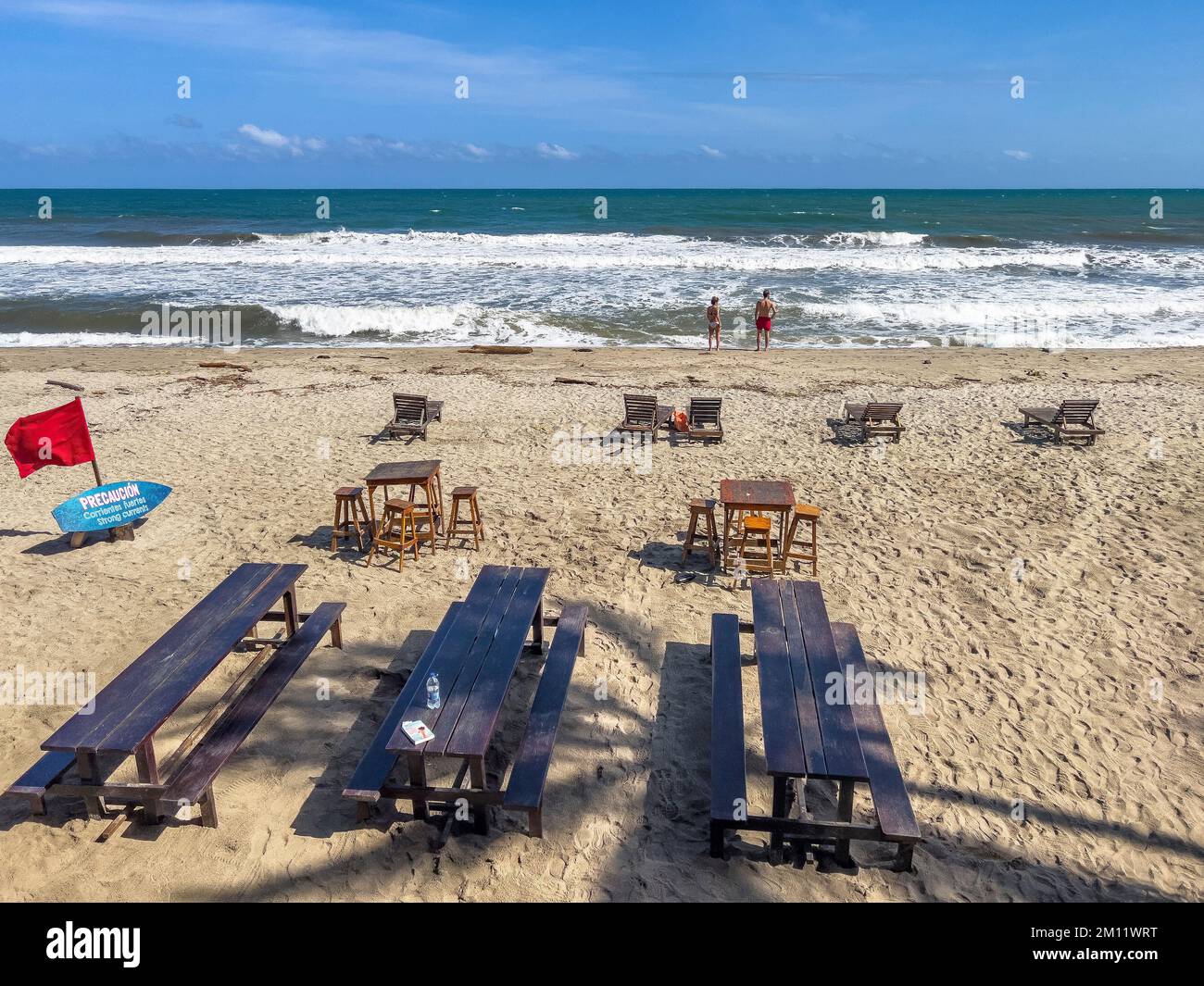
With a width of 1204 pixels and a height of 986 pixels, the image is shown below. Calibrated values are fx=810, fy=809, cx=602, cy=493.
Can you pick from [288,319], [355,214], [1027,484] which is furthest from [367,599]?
[355,214]

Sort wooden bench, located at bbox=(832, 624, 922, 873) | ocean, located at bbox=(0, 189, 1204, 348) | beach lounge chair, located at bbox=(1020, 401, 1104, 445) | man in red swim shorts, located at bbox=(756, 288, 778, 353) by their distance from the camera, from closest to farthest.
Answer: wooden bench, located at bbox=(832, 624, 922, 873)
beach lounge chair, located at bbox=(1020, 401, 1104, 445)
man in red swim shorts, located at bbox=(756, 288, 778, 353)
ocean, located at bbox=(0, 189, 1204, 348)

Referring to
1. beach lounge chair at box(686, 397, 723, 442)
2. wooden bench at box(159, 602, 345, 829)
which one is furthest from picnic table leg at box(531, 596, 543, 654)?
beach lounge chair at box(686, 397, 723, 442)

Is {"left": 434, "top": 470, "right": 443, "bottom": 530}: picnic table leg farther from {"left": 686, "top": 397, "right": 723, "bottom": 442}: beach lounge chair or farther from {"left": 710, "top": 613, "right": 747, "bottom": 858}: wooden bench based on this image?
{"left": 686, "top": 397, "right": 723, "bottom": 442}: beach lounge chair

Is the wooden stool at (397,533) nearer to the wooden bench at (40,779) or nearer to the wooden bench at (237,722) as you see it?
the wooden bench at (237,722)

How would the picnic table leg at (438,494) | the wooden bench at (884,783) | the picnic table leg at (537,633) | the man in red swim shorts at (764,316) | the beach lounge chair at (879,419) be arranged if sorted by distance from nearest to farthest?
the wooden bench at (884,783)
the picnic table leg at (537,633)
the picnic table leg at (438,494)
the beach lounge chair at (879,419)
the man in red swim shorts at (764,316)

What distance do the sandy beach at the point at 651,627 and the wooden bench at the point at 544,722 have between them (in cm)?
30

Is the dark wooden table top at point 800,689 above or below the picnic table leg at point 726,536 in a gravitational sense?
below

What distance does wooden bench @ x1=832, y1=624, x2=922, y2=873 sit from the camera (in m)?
4.36

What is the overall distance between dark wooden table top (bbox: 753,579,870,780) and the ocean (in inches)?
629

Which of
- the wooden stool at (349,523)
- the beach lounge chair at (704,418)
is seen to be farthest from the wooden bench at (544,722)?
the beach lounge chair at (704,418)

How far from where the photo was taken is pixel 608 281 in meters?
30.1

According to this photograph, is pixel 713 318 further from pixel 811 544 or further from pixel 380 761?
pixel 380 761

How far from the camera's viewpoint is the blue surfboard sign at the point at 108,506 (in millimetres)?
8375
